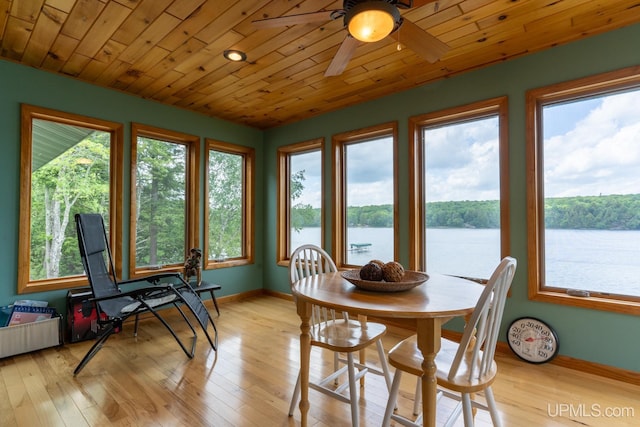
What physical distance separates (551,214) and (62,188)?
4.49 meters

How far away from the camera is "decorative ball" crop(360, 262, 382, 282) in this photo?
1670 mm

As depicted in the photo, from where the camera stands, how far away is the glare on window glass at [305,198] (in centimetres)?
433

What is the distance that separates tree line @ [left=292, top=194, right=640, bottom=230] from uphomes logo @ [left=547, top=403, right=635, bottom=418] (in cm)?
123

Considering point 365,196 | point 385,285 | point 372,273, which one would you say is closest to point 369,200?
point 365,196

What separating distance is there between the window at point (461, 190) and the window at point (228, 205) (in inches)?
97.6

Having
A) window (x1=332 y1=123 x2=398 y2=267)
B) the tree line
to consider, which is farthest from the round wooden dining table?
window (x1=332 y1=123 x2=398 y2=267)

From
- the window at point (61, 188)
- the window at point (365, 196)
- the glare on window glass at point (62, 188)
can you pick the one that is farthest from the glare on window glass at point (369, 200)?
the glare on window glass at point (62, 188)

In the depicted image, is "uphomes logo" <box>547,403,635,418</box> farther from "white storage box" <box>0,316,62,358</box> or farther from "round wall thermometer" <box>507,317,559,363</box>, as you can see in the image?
"white storage box" <box>0,316,62,358</box>

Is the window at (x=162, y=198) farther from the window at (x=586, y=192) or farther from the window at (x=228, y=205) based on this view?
the window at (x=586, y=192)

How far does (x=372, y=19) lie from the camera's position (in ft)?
4.90

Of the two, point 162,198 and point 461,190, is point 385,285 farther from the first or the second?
point 162,198

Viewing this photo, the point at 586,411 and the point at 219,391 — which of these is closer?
the point at 586,411

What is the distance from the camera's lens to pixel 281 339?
3004 millimetres

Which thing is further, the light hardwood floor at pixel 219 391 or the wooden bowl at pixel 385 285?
the light hardwood floor at pixel 219 391
